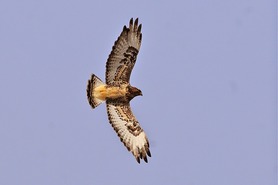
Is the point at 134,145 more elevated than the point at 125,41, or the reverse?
the point at 125,41

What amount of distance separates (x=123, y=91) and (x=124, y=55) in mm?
794

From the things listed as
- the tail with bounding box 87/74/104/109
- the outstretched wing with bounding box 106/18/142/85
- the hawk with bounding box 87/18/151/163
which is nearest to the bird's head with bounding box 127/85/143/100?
the hawk with bounding box 87/18/151/163

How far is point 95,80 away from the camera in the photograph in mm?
21828

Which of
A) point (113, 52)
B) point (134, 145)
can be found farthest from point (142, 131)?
point (113, 52)

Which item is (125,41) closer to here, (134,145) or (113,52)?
(113,52)

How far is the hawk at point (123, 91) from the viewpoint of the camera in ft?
71.5

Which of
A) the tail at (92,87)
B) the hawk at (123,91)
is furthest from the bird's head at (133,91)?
the tail at (92,87)

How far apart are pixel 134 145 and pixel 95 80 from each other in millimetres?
1611

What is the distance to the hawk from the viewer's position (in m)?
21.8

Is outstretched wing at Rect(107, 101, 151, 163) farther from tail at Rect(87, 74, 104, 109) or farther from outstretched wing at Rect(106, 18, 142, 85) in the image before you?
outstretched wing at Rect(106, 18, 142, 85)

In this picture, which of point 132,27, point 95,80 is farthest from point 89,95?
point 132,27

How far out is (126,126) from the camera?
869 inches

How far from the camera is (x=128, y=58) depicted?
2202 centimetres

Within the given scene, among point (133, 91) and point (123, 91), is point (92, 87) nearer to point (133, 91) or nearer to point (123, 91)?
point (123, 91)
